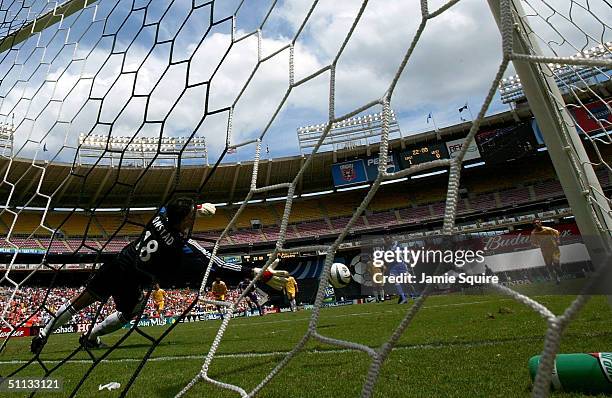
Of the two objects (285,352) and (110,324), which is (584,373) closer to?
(285,352)

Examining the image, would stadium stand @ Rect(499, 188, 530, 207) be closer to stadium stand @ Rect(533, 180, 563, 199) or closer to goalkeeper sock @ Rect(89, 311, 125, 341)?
stadium stand @ Rect(533, 180, 563, 199)

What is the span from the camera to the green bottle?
1.57 meters

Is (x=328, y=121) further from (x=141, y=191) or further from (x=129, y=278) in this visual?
(x=141, y=191)

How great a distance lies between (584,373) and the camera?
1.59 m

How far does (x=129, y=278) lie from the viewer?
10.2 ft

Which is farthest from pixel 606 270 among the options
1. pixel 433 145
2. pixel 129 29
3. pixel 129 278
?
pixel 433 145

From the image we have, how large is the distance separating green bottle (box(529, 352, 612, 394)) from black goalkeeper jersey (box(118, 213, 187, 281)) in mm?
2134

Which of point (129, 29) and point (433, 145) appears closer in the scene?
point (129, 29)

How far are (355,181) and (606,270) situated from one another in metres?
20.4

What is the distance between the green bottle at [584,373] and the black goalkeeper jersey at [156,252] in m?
2.13

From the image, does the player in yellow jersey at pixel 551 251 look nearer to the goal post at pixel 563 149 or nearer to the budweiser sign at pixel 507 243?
the budweiser sign at pixel 507 243

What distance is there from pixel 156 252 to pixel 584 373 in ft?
8.07

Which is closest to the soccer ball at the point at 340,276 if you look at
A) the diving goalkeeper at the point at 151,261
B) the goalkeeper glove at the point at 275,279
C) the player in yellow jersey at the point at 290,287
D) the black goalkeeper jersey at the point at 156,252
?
the player in yellow jersey at the point at 290,287

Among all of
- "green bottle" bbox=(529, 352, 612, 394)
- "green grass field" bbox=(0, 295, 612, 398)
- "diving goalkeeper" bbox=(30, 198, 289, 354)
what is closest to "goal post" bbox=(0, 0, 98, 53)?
"diving goalkeeper" bbox=(30, 198, 289, 354)
